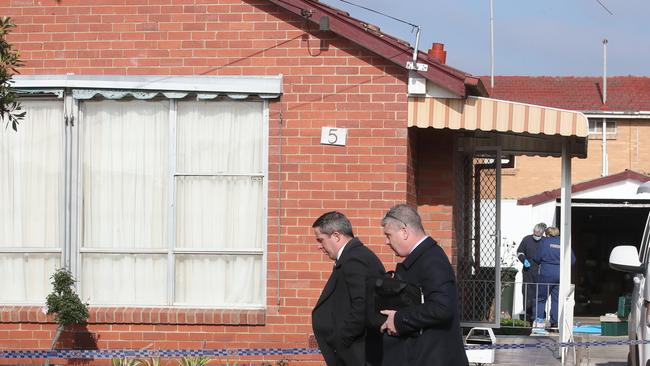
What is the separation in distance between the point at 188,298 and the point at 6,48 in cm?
421

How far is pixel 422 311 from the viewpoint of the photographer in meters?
6.72

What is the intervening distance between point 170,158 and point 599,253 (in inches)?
719

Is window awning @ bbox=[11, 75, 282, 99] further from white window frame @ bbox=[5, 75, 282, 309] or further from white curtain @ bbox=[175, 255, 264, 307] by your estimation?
white curtain @ bbox=[175, 255, 264, 307]

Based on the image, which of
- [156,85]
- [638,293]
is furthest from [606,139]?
[156,85]

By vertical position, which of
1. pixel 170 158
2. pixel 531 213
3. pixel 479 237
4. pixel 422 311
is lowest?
pixel 422 311

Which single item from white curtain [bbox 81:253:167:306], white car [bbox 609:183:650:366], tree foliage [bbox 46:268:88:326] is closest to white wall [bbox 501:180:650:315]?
white car [bbox 609:183:650:366]

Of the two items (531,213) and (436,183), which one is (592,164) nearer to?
(531,213)

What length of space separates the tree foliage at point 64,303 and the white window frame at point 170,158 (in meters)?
0.38

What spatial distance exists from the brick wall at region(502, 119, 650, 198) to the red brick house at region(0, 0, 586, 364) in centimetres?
2605

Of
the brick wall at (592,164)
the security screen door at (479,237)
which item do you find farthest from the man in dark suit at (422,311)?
the brick wall at (592,164)

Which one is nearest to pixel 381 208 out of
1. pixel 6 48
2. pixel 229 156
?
pixel 229 156

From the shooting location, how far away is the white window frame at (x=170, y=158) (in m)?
11.4

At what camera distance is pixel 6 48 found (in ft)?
26.1

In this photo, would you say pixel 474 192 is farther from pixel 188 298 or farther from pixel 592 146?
pixel 592 146
